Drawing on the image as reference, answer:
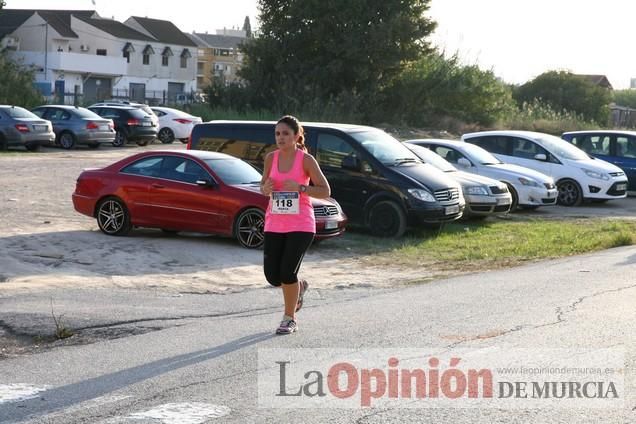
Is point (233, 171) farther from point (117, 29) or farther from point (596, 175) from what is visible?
point (117, 29)

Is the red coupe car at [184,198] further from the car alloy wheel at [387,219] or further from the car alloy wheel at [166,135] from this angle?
the car alloy wheel at [166,135]

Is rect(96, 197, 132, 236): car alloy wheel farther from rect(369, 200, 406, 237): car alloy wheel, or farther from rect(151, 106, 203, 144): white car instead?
rect(151, 106, 203, 144): white car

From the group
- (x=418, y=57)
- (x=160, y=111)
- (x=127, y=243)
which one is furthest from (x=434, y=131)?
(x=127, y=243)

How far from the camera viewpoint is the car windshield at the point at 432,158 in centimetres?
2081

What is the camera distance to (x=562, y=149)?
25609 mm

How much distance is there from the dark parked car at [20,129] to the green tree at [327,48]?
65.4 ft

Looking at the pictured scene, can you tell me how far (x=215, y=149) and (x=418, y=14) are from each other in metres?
37.0

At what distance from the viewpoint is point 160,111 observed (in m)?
41.9

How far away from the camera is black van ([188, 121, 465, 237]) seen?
58.9 feet

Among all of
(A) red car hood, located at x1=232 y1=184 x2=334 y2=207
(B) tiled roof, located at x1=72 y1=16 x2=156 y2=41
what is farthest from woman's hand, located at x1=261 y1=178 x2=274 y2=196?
(B) tiled roof, located at x1=72 y1=16 x2=156 y2=41

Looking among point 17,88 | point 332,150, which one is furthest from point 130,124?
point 332,150

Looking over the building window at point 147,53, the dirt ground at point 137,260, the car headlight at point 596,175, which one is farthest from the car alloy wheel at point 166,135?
the building window at point 147,53

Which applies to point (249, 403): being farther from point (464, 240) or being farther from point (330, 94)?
point (330, 94)

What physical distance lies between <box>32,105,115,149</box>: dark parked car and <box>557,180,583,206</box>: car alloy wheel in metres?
17.0
